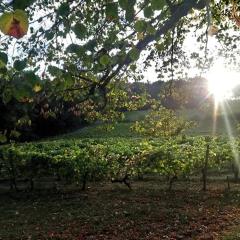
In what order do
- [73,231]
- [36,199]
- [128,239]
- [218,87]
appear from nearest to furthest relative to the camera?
1. [128,239]
2. [73,231]
3. [218,87]
4. [36,199]

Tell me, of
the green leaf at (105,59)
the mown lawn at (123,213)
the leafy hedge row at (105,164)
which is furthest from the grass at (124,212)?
the green leaf at (105,59)

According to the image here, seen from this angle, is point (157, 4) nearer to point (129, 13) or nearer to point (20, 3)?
point (129, 13)

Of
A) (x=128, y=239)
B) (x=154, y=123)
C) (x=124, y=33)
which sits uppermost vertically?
(x=124, y=33)

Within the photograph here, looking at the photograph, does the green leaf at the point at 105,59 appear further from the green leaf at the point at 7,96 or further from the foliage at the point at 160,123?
the foliage at the point at 160,123

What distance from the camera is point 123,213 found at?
13.2m

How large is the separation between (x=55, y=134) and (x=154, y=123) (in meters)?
44.0

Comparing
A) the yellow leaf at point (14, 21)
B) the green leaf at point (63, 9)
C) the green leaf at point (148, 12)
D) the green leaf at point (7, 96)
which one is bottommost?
the green leaf at point (7, 96)

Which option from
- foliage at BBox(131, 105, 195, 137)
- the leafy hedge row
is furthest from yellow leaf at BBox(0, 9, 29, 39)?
the leafy hedge row

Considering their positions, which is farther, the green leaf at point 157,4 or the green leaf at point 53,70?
the green leaf at point 53,70

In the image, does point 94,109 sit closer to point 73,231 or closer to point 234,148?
point 73,231

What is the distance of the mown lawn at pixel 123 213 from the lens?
11.2 meters

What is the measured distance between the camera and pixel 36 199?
16281 mm

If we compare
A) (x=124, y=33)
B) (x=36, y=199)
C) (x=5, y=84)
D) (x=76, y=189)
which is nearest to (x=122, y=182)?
(x=76, y=189)

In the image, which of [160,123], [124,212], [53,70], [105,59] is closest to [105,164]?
[160,123]
